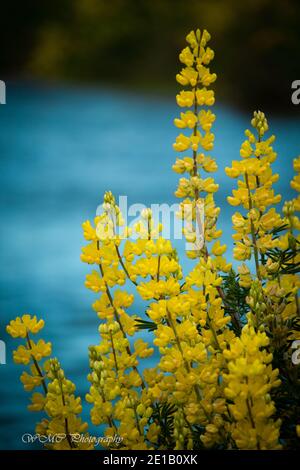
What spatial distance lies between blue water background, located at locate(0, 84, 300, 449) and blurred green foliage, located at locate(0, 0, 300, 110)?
5 cm

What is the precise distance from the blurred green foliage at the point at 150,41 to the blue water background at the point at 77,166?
5cm

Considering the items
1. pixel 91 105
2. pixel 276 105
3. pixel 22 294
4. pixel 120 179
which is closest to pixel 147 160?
pixel 120 179

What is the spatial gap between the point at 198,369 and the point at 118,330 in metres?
0.12

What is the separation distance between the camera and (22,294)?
138 centimetres

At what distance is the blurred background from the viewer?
139cm

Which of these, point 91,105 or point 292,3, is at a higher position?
point 292,3

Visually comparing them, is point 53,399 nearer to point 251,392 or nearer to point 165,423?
point 165,423

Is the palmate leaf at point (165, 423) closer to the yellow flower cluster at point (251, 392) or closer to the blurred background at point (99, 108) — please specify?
the yellow flower cluster at point (251, 392)

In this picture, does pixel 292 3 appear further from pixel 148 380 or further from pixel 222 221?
pixel 148 380

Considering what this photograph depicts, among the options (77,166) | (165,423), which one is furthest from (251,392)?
(77,166)

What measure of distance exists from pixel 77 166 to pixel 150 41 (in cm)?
33

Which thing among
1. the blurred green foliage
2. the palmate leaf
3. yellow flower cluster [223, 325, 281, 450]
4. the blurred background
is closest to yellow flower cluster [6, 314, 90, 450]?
the palmate leaf

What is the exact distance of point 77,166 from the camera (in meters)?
1.47

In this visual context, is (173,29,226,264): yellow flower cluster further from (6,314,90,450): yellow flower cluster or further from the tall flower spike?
(6,314,90,450): yellow flower cluster
